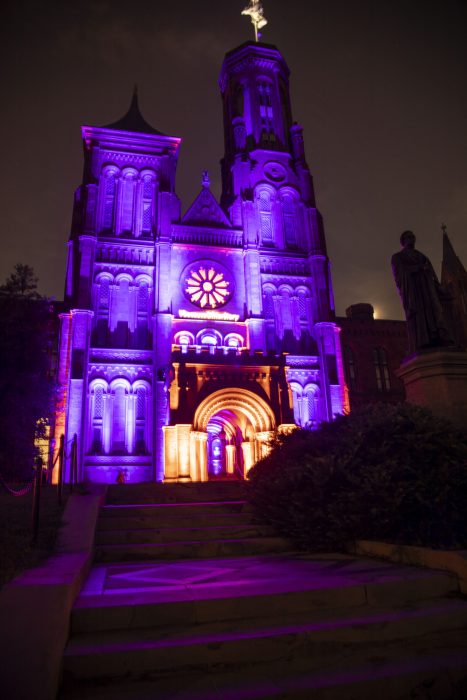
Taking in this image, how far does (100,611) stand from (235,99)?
4212cm

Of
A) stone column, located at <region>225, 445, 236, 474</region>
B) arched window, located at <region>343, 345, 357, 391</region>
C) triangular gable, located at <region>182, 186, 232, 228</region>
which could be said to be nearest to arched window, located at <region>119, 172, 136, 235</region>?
triangular gable, located at <region>182, 186, 232, 228</region>

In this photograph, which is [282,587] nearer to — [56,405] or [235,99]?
[56,405]

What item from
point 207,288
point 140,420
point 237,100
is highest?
point 237,100

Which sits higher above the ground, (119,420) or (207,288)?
(207,288)

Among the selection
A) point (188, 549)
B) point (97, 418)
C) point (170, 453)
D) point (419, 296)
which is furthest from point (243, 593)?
point (97, 418)

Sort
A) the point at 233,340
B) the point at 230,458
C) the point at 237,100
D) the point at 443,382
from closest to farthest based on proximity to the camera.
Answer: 1. the point at 443,382
2. the point at 230,458
3. the point at 233,340
4. the point at 237,100

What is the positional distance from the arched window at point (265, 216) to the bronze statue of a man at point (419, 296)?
21936mm

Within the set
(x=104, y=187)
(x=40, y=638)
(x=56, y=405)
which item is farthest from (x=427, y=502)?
(x=104, y=187)

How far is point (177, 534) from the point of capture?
850 centimetres

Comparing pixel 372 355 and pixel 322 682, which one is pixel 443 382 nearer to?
pixel 322 682

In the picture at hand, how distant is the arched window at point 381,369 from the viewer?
35.6m

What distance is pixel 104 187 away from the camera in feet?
103

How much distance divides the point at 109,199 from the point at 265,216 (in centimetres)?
1082

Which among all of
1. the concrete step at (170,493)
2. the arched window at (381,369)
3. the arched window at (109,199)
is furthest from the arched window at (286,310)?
the concrete step at (170,493)
